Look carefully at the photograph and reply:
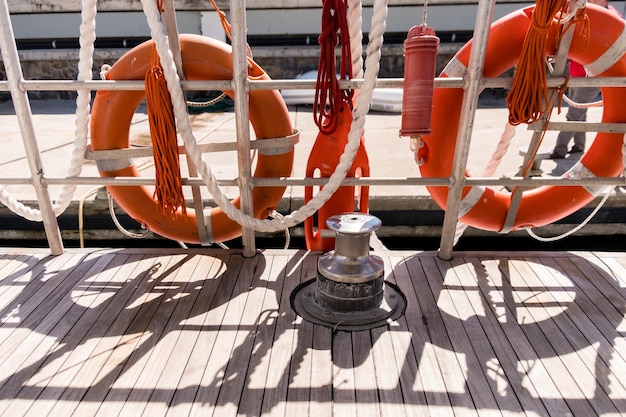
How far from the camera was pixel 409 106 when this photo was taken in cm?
160

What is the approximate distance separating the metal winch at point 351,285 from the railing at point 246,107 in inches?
12.0

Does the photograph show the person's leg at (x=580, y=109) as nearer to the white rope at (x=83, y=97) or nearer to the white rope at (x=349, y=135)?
the white rope at (x=349, y=135)

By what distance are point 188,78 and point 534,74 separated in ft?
4.36

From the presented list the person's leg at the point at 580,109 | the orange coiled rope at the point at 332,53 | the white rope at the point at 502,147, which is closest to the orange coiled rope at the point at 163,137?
the orange coiled rope at the point at 332,53

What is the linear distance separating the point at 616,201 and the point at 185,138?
2985 mm

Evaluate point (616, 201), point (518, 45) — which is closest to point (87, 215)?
point (518, 45)

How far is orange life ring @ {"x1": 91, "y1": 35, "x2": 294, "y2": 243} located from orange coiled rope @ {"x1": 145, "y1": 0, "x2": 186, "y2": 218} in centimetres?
14

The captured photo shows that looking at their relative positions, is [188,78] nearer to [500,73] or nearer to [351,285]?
[351,285]

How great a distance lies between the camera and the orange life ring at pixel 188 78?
1.76 metres

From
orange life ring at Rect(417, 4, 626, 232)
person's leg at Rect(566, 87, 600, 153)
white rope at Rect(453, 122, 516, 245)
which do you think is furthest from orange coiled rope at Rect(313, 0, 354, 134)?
person's leg at Rect(566, 87, 600, 153)

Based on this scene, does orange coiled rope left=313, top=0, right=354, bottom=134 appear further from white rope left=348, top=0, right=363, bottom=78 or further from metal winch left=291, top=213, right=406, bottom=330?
metal winch left=291, top=213, right=406, bottom=330

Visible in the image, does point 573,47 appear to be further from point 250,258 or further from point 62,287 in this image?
point 62,287

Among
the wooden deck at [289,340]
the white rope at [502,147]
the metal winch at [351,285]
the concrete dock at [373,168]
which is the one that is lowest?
the concrete dock at [373,168]

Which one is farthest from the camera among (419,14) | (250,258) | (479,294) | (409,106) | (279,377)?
(419,14)
